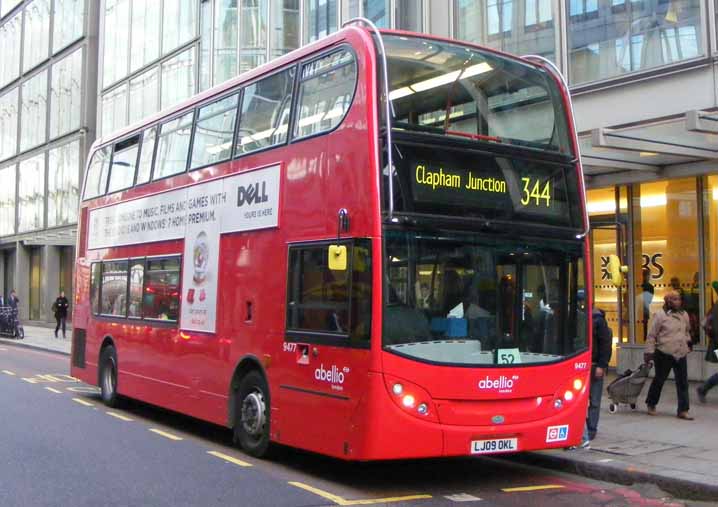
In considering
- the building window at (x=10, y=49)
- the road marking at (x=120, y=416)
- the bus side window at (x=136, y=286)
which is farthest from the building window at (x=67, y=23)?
the road marking at (x=120, y=416)

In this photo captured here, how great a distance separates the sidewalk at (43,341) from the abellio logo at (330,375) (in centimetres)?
2067

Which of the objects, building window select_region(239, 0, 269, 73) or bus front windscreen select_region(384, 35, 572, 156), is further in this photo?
building window select_region(239, 0, 269, 73)

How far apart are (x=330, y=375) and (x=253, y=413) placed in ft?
5.90

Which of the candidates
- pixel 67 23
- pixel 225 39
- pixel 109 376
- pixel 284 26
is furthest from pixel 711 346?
pixel 67 23

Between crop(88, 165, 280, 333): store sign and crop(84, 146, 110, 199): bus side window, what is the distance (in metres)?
1.88

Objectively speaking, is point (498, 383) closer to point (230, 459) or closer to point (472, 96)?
point (472, 96)

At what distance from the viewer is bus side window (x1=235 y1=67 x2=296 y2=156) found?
31.1 feet

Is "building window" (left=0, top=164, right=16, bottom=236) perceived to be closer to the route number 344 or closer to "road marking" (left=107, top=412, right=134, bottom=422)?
"road marking" (left=107, top=412, right=134, bottom=422)

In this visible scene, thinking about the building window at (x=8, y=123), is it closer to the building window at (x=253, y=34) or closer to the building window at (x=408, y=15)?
the building window at (x=253, y=34)

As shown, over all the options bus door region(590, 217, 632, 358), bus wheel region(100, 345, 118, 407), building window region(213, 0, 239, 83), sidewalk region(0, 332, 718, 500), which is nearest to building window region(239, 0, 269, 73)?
building window region(213, 0, 239, 83)

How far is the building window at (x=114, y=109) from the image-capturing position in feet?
123

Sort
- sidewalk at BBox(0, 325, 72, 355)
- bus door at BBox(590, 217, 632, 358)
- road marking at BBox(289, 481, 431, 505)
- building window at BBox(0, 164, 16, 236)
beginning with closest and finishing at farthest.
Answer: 1. road marking at BBox(289, 481, 431, 505)
2. bus door at BBox(590, 217, 632, 358)
3. sidewalk at BBox(0, 325, 72, 355)
4. building window at BBox(0, 164, 16, 236)

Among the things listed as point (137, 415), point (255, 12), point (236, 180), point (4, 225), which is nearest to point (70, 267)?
point (4, 225)

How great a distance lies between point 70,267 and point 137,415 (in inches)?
1277
